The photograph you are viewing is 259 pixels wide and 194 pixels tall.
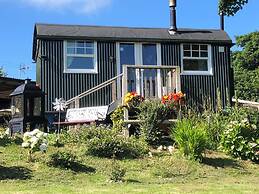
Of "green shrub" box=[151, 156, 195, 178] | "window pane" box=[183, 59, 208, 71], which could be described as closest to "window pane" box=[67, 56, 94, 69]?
"window pane" box=[183, 59, 208, 71]

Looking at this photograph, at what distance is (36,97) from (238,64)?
28.7 meters

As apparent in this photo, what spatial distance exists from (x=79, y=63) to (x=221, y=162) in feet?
28.4

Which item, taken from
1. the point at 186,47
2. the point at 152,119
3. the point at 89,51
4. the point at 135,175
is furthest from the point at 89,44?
the point at 135,175

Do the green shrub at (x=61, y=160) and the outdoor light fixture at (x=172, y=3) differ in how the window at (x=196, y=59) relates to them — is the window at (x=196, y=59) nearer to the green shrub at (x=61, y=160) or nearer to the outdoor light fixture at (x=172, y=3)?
the outdoor light fixture at (x=172, y=3)

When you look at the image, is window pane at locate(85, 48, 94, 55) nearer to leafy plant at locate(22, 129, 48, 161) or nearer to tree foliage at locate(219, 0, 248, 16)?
leafy plant at locate(22, 129, 48, 161)

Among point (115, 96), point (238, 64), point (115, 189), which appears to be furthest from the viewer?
point (238, 64)

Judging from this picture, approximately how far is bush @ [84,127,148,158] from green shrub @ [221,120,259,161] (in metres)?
1.88

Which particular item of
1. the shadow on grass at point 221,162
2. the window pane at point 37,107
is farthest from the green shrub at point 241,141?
the window pane at point 37,107

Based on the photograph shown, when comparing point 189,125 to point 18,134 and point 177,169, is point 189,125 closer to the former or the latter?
point 177,169

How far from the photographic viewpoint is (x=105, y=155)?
10406 millimetres

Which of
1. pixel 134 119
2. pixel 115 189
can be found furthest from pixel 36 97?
pixel 115 189

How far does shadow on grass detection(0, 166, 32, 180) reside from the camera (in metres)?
8.63

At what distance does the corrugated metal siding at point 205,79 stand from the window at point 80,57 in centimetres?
273

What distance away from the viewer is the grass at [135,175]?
26.2 ft
